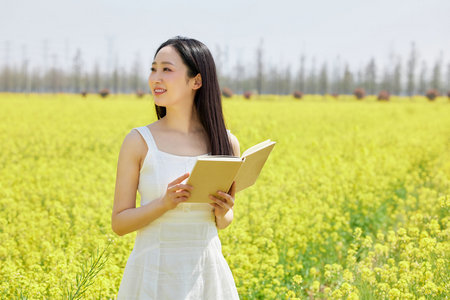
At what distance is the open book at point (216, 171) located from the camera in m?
1.72

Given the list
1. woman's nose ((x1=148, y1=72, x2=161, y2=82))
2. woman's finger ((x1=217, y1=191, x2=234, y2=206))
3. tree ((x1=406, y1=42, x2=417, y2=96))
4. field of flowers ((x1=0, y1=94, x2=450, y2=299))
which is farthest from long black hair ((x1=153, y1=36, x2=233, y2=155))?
tree ((x1=406, y1=42, x2=417, y2=96))

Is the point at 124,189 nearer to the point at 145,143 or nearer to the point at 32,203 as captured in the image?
the point at 145,143

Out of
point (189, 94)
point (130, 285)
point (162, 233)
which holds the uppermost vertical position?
point (189, 94)

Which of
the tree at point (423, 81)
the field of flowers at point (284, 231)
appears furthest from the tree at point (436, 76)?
the field of flowers at point (284, 231)

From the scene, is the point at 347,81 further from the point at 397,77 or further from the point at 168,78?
the point at 168,78

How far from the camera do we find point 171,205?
6.14 ft

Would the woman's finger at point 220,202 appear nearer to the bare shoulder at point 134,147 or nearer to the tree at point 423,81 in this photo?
the bare shoulder at point 134,147

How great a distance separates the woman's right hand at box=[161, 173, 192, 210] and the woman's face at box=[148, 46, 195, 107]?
375 millimetres

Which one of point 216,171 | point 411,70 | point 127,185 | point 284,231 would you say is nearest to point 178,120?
point 127,185

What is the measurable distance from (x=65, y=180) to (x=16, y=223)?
250 cm

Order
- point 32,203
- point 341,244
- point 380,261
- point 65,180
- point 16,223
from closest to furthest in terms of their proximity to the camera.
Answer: point 380,261 → point 16,223 → point 341,244 → point 32,203 → point 65,180

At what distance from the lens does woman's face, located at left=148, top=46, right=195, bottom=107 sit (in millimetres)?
2068

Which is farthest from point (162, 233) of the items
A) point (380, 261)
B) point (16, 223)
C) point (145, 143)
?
point (16, 223)

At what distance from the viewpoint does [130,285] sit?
2.01 metres
